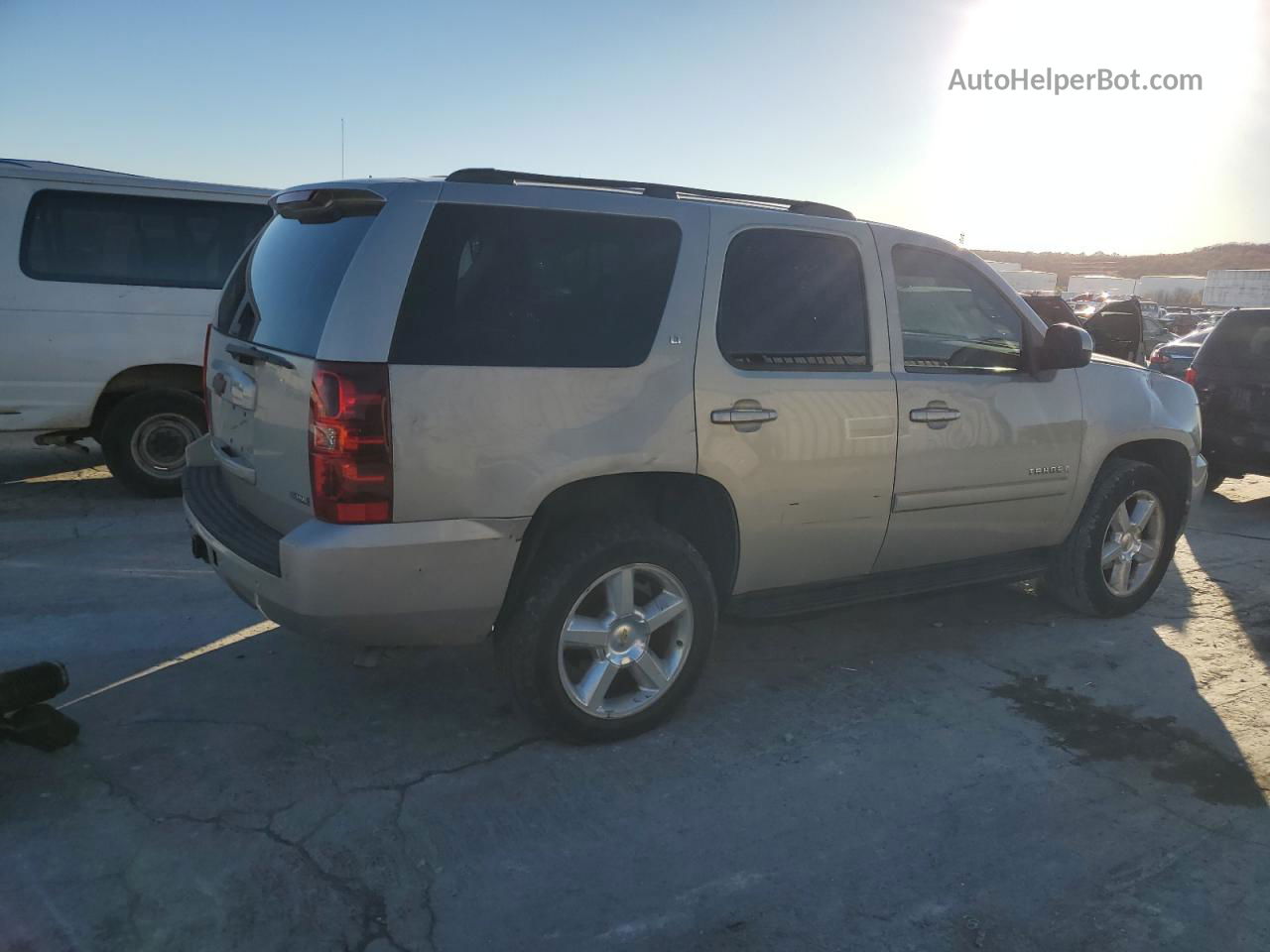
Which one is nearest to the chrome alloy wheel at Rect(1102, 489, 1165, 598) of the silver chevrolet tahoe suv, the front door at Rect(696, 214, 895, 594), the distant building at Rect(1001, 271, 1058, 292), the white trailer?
the silver chevrolet tahoe suv

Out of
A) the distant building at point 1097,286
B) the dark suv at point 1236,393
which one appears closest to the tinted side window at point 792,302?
the dark suv at point 1236,393

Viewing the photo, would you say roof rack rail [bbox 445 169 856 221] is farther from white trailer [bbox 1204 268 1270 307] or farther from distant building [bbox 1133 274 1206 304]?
distant building [bbox 1133 274 1206 304]

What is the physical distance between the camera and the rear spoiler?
339 cm

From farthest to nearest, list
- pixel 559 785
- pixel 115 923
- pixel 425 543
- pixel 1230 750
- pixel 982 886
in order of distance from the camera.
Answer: pixel 1230 750, pixel 559 785, pixel 425 543, pixel 982 886, pixel 115 923

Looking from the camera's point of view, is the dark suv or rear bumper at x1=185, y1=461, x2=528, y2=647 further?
the dark suv

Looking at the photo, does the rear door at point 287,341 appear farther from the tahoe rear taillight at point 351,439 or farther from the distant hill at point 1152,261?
the distant hill at point 1152,261

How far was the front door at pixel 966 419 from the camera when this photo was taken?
434 cm

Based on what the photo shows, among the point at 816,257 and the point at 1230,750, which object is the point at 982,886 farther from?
the point at 816,257

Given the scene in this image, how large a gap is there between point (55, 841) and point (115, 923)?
1.62 ft

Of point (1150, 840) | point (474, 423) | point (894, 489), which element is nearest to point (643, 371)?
point (474, 423)

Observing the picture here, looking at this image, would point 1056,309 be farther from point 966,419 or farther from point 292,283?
point 292,283

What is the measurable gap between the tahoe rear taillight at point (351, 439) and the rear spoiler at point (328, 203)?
0.61m

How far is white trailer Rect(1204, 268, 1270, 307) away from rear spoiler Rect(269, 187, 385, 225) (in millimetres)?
65266

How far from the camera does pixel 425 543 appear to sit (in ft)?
10.6
